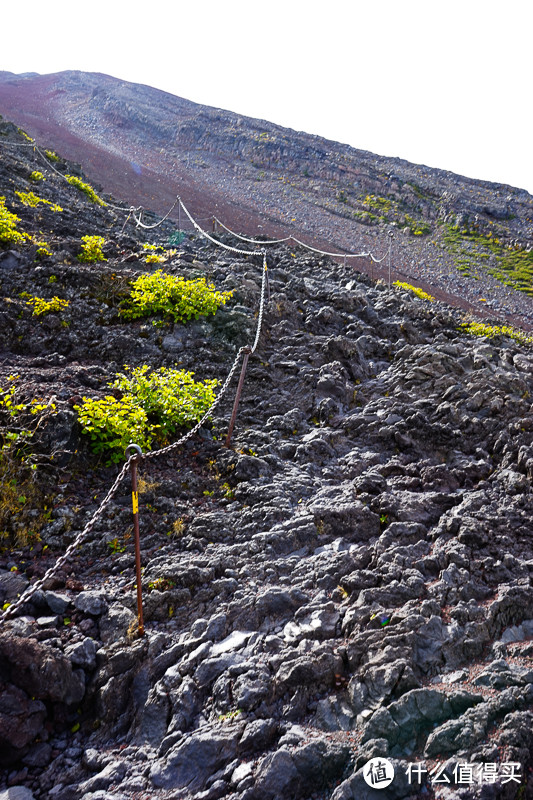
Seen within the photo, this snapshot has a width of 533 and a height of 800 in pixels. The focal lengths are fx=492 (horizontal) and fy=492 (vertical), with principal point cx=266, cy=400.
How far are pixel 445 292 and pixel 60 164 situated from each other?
18.1 m

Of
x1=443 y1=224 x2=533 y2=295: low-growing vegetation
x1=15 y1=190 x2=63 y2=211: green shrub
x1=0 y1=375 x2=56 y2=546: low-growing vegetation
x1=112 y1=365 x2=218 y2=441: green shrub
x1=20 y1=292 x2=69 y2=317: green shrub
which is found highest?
x1=443 y1=224 x2=533 y2=295: low-growing vegetation

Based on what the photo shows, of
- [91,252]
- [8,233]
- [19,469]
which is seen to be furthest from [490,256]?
[19,469]

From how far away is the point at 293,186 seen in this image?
3650 centimetres

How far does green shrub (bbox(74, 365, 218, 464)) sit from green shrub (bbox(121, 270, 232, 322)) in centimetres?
225

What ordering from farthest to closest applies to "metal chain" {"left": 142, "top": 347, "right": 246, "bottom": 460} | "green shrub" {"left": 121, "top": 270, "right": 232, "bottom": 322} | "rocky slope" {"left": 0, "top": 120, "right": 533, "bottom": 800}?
"green shrub" {"left": 121, "top": 270, "right": 232, "bottom": 322}
"metal chain" {"left": 142, "top": 347, "right": 246, "bottom": 460}
"rocky slope" {"left": 0, "top": 120, "right": 533, "bottom": 800}

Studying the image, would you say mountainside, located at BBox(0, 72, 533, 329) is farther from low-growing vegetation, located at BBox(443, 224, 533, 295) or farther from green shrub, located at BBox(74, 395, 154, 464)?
green shrub, located at BBox(74, 395, 154, 464)

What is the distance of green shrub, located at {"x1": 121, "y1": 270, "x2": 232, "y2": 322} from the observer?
952 cm

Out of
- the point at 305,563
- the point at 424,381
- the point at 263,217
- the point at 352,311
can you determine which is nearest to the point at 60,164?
the point at 263,217

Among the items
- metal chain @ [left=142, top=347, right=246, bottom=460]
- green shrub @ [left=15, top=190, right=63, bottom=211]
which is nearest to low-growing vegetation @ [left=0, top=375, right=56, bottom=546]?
metal chain @ [left=142, top=347, right=246, bottom=460]

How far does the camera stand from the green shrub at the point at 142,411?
633cm

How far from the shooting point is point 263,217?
1111 inches

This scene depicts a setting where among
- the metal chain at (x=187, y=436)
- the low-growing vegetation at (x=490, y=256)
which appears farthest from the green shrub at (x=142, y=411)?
the low-growing vegetation at (x=490, y=256)

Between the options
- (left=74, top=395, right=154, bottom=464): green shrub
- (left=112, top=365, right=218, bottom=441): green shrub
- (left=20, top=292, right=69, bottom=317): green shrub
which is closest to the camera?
(left=74, top=395, right=154, bottom=464): green shrub

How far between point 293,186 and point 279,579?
36104 millimetres
